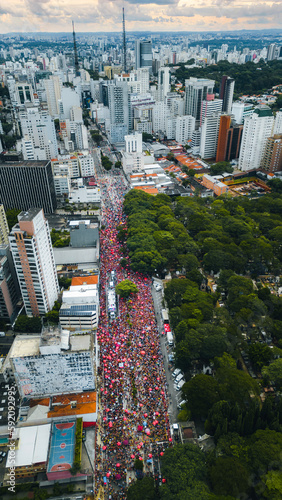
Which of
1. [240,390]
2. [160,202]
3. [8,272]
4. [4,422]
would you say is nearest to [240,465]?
[240,390]

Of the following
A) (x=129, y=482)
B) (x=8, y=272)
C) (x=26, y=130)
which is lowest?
(x=129, y=482)

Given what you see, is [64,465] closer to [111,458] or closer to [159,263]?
[111,458]

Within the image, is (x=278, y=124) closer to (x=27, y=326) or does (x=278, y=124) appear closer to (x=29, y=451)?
(x=27, y=326)

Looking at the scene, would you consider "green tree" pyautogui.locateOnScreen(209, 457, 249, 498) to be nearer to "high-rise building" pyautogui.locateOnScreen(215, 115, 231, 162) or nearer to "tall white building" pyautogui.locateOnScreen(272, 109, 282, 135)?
"high-rise building" pyautogui.locateOnScreen(215, 115, 231, 162)

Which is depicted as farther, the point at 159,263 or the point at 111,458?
the point at 159,263

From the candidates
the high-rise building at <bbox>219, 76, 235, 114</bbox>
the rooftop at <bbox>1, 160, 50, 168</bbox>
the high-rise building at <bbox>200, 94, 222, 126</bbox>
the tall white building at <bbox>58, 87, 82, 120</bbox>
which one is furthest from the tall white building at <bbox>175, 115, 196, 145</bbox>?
the rooftop at <bbox>1, 160, 50, 168</bbox>

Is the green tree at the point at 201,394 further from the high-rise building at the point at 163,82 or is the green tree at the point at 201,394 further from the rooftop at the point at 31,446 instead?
the high-rise building at the point at 163,82
